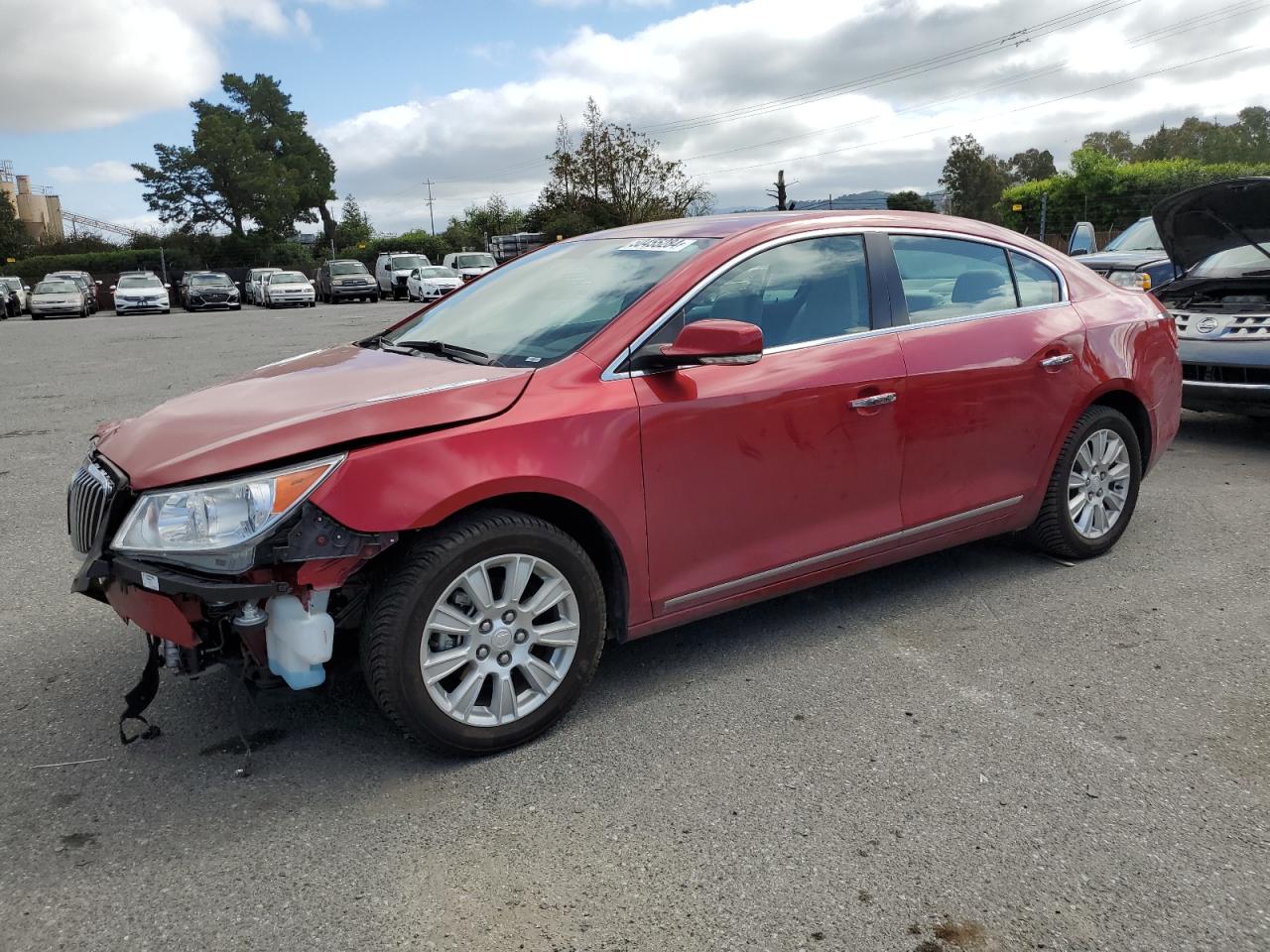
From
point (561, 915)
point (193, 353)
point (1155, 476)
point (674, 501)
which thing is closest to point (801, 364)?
point (674, 501)

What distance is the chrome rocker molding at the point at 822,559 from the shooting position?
3.43 m

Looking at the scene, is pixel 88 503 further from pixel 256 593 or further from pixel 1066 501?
pixel 1066 501

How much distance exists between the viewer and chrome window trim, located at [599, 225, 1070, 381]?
10.8 ft

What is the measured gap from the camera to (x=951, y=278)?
4.18m

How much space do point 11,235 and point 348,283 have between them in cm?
3861

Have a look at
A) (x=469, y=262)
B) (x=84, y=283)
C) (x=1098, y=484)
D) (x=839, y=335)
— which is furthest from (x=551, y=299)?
(x=84, y=283)

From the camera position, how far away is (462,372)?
3230 millimetres

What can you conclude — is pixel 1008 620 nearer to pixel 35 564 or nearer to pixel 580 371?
pixel 580 371

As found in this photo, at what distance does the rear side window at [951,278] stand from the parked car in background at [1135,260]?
5.93 meters

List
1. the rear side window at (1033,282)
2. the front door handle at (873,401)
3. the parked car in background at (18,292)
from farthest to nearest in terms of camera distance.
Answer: the parked car in background at (18,292) < the rear side window at (1033,282) < the front door handle at (873,401)

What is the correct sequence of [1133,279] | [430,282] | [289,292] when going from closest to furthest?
[1133,279] → [430,282] → [289,292]

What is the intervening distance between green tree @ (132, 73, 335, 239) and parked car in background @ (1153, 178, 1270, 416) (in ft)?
213

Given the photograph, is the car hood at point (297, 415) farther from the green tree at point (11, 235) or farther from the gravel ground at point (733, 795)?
the green tree at point (11, 235)

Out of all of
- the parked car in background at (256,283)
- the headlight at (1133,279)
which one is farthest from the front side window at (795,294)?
the parked car in background at (256,283)
